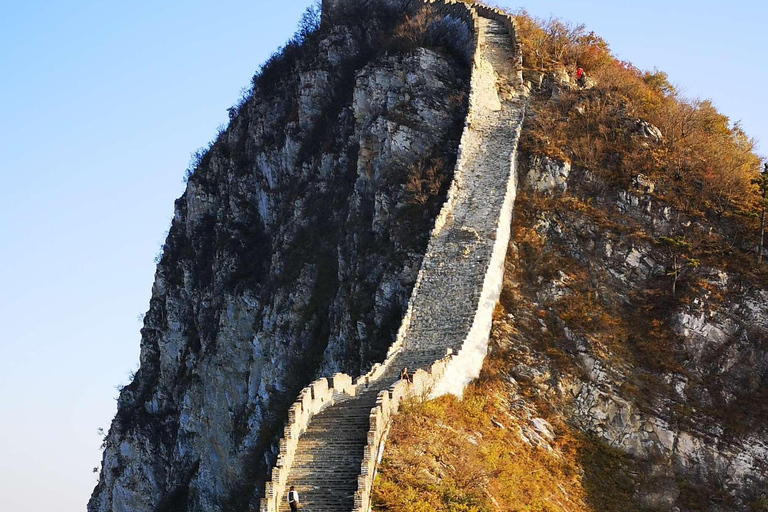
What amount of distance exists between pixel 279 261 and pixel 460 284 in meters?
18.1

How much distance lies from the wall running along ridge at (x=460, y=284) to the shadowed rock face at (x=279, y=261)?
54.5 inches

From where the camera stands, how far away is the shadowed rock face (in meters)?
56.3

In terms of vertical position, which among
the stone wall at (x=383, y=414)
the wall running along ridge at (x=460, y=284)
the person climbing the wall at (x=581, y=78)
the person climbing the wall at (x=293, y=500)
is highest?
the person climbing the wall at (x=581, y=78)

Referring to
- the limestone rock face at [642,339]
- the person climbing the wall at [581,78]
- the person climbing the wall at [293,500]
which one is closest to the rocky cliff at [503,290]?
the limestone rock face at [642,339]

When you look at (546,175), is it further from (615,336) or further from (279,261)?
(279,261)

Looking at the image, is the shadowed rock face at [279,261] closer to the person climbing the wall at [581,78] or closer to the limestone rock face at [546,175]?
the limestone rock face at [546,175]

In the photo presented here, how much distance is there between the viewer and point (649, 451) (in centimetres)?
4766

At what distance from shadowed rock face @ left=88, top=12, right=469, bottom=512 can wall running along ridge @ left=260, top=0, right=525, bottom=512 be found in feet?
4.54

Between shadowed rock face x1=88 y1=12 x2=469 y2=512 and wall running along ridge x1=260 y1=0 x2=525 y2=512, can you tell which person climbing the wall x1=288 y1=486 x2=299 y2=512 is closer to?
wall running along ridge x1=260 y1=0 x2=525 y2=512

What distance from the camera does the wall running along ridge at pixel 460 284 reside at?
3894 centimetres

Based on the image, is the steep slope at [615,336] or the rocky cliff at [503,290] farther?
the rocky cliff at [503,290]

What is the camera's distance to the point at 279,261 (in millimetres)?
65125

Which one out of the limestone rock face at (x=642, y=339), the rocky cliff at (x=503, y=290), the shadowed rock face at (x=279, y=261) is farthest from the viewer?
the shadowed rock face at (x=279, y=261)

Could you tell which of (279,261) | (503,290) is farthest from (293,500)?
(279,261)
